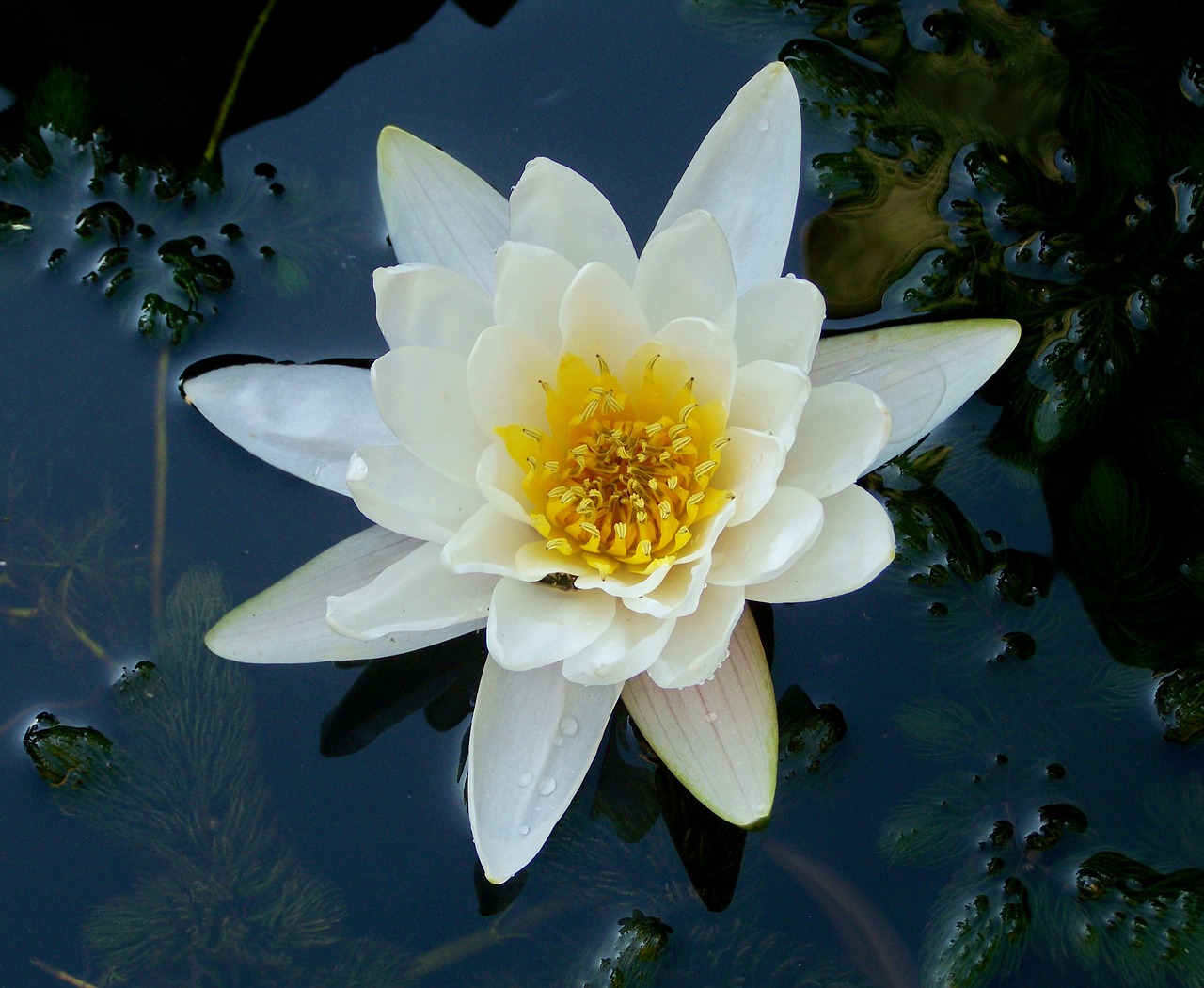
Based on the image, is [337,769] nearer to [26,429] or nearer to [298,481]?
[298,481]

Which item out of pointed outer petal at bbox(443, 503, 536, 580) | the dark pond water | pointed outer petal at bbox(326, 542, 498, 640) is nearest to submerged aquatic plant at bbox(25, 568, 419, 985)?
the dark pond water

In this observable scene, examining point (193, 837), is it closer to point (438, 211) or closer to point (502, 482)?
point (502, 482)

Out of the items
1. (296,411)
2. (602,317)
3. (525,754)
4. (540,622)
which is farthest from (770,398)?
(296,411)

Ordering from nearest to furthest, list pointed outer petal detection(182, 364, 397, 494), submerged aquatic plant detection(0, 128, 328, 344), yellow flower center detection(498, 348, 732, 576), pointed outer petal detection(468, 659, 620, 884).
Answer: pointed outer petal detection(468, 659, 620, 884) < yellow flower center detection(498, 348, 732, 576) < pointed outer petal detection(182, 364, 397, 494) < submerged aquatic plant detection(0, 128, 328, 344)

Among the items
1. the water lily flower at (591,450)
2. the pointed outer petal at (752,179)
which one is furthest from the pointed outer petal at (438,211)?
the pointed outer petal at (752,179)

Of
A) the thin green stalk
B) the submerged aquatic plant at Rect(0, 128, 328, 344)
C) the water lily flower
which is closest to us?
the water lily flower

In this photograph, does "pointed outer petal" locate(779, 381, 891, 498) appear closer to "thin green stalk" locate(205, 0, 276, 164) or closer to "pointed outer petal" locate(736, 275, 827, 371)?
"pointed outer petal" locate(736, 275, 827, 371)
